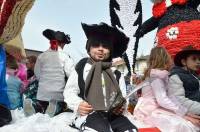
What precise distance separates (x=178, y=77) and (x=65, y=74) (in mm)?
1673

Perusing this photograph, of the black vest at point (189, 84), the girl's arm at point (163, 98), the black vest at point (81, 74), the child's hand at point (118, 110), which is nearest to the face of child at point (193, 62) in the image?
the black vest at point (189, 84)

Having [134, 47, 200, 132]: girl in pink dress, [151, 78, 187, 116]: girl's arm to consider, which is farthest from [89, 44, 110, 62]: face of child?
[151, 78, 187, 116]: girl's arm

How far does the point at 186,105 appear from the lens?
3467 mm

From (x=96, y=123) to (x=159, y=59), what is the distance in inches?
42.0

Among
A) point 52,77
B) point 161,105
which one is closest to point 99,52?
point 161,105

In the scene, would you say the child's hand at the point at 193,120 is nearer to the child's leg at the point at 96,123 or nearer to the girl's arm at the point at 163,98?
the girl's arm at the point at 163,98

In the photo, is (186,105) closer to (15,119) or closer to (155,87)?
(155,87)

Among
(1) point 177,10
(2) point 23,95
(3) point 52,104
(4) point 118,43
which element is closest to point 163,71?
(4) point 118,43

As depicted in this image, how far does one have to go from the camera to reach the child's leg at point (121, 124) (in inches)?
113

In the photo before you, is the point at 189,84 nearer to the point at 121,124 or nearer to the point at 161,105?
the point at 161,105

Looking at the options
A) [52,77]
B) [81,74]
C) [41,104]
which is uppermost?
[81,74]

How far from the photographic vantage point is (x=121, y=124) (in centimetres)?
292

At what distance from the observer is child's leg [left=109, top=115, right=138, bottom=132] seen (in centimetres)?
287

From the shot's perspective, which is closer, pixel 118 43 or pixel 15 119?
pixel 15 119
